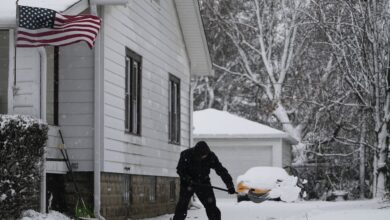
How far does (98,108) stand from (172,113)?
21.6ft

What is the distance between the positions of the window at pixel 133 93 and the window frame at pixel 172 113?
3.10 meters

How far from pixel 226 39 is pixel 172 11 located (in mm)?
22896

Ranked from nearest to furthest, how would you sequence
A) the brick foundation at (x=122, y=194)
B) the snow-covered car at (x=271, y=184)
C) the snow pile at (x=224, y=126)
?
the brick foundation at (x=122, y=194)
the snow-covered car at (x=271, y=184)
the snow pile at (x=224, y=126)

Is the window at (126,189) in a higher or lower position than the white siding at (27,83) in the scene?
lower

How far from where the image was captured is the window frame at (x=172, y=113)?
68.4 feet

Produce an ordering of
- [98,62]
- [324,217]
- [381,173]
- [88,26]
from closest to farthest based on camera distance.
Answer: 1. [88,26]
2. [324,217]
3. [98,62]
4. [381,173]

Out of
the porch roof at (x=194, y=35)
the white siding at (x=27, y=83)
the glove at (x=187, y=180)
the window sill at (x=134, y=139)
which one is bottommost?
the glove at (x=187, y=180)

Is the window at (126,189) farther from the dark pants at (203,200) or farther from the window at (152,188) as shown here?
the dark pants at (203,200)

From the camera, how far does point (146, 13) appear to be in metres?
18.3

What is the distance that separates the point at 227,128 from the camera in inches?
1351

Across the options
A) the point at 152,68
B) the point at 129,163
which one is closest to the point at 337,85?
the point at 152,68

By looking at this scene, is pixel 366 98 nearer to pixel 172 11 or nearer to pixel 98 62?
pixel 172 11

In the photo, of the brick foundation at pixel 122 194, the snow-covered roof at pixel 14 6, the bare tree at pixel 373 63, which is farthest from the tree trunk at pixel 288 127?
the snow-covered roof at pixel 14 6

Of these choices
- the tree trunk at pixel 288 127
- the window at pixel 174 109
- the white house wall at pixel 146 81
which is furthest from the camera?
the tree trunk at pixel 288 127
